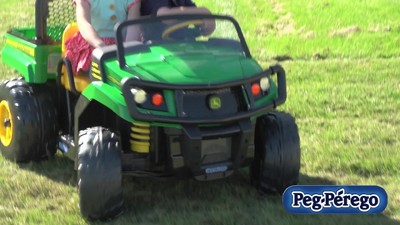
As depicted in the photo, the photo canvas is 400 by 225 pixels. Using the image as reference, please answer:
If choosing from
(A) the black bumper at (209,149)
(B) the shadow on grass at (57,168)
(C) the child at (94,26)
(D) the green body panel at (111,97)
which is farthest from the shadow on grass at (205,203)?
(C) the child at (94,26)

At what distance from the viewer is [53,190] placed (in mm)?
4641

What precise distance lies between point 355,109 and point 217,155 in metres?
2.57

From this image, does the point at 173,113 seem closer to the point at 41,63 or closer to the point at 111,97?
the point at 111,97

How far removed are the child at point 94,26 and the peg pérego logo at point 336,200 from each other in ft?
4.26

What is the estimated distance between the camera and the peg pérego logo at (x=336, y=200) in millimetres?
4121

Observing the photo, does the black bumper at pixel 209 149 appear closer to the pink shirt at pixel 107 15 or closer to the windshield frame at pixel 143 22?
the windshield frame at pixel 143 22

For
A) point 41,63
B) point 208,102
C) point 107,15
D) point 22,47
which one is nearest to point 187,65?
point 208,102

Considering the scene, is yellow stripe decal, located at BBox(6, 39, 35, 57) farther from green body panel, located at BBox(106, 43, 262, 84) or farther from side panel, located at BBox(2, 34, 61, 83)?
green body panel, located at BBox(106, 43, 262, 84)

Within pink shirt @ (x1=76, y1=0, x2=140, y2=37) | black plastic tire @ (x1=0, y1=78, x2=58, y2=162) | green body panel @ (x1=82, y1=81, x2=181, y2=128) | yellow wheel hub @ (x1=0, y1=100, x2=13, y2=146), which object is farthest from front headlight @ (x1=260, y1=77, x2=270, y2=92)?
yellow wheel hub @ (x1=0, y1=100, x2=13, y2=146)

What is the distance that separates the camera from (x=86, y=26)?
4.54 metres

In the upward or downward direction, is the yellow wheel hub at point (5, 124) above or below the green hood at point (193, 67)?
below

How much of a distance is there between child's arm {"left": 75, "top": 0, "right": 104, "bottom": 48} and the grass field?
36.3 inches

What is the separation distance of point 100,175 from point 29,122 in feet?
3.87

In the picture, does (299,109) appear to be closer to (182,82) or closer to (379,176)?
(379,176)
